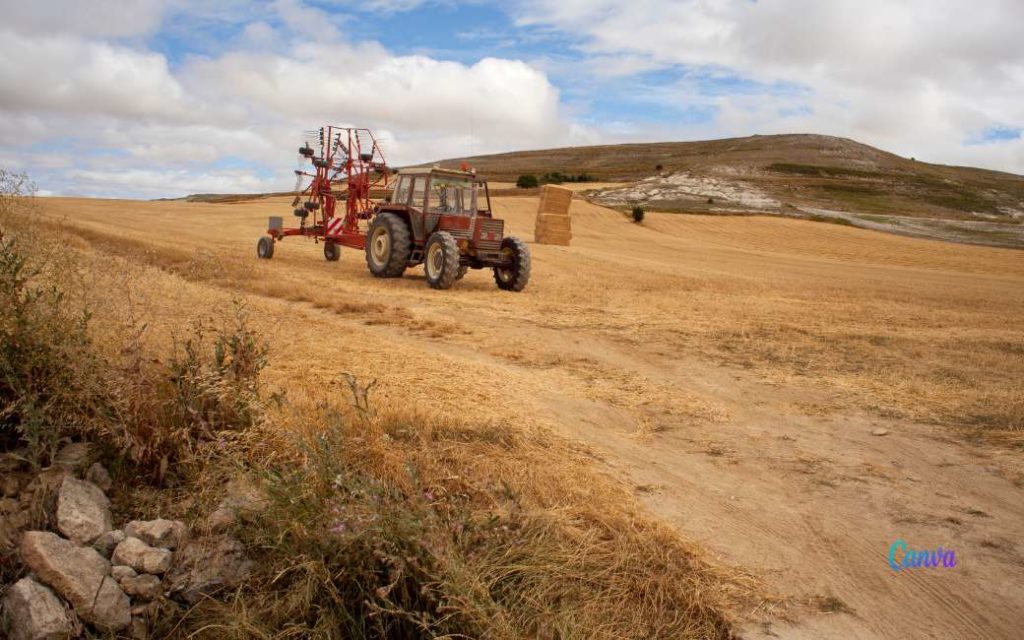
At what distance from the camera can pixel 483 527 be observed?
304 centimetres

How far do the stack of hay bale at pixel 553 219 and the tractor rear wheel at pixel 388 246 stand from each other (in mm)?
13861

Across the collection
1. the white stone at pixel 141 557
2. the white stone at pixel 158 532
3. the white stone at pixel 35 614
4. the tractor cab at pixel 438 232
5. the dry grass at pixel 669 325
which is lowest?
the white stone at pixel 35 614

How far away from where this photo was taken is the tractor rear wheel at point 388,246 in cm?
1314

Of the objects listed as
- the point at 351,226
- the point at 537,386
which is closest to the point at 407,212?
the point at 351,226

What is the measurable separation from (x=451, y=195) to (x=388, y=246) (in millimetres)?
1522

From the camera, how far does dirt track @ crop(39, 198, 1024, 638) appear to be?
10.7 feet

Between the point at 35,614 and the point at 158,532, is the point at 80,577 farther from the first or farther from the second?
the point at 158,532

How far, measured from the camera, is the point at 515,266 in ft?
42.2

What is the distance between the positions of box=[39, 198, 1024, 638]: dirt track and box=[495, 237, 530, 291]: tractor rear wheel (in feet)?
1.42

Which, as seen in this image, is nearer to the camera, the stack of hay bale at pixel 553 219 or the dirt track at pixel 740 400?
the dirt track at pixel 740 400

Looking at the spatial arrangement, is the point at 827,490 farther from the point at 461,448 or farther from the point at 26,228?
the point at 26,228

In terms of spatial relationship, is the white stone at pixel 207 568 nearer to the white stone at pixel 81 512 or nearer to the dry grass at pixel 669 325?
the white stone at pixel 81 512

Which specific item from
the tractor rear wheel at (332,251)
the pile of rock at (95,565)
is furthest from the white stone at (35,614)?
the tractor rear wheel at (332,251)

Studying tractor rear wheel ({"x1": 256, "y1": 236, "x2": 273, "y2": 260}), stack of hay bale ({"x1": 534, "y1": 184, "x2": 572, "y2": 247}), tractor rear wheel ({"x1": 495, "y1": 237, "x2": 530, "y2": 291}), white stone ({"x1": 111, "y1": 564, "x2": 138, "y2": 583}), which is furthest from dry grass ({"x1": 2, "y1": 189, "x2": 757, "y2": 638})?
stack of hay bale ({"x1": 534, "y1": 184, "x2": 572, "y2": 247})
